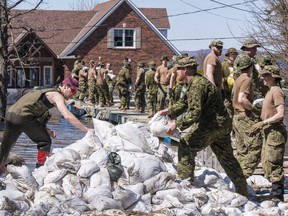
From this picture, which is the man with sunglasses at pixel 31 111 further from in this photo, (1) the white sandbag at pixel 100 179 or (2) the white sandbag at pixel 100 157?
(1) the white sandbag at pixel 100 179

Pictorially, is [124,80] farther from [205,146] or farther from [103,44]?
[103,44]

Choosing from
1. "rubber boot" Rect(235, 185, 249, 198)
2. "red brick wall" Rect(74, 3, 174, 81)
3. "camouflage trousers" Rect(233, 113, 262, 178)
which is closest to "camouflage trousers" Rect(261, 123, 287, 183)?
"rubber boot" Rect(235, 185, 249, 198)

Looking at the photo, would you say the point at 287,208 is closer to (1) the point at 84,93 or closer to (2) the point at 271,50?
(2) the point at 271,50

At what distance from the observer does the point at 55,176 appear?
25.9 feet

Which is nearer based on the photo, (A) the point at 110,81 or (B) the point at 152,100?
(B) the point at 152,100

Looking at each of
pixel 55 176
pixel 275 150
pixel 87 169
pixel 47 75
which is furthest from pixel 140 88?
pixel 47 75

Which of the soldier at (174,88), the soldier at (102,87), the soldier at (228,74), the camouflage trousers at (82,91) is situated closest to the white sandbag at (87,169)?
the soldier at (228,74)

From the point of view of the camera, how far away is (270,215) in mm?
8055

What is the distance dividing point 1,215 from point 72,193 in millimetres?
992

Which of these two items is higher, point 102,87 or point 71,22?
point 71,22

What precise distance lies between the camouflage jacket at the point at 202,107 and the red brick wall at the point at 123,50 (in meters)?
36.5

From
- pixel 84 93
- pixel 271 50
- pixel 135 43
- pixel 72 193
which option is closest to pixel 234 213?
pixel 72 193

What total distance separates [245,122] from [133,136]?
1.52m

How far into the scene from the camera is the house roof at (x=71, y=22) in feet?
153
